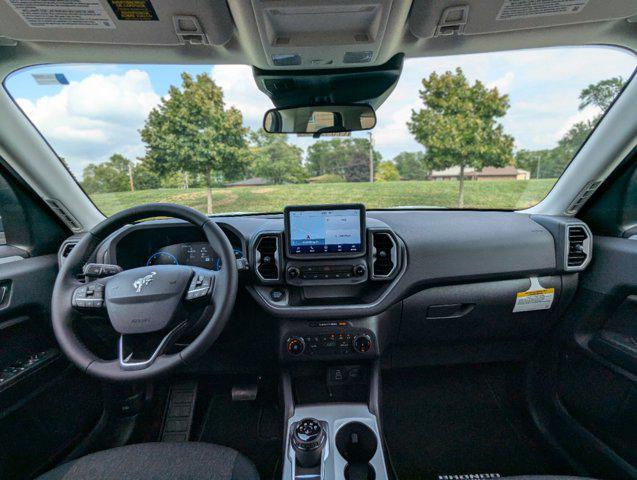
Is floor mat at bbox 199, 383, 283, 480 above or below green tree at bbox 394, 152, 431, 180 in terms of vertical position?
below

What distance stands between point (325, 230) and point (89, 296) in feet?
3.86

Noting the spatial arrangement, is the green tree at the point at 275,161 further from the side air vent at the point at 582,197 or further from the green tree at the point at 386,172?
the side air vent at the point at 582,197

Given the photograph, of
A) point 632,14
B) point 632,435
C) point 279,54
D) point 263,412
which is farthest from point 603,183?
point 263,412

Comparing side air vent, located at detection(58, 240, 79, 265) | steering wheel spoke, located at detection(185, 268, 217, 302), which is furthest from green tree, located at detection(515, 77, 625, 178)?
side air vent, located at detection(58, 240, 79, 265)

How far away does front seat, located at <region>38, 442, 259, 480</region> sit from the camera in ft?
4.29

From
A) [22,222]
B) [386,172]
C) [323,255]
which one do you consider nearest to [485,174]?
[386,172]

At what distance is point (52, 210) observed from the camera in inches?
88.0

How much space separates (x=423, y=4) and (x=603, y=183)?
5.49ft

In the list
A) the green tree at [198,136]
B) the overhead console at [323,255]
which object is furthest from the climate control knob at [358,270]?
the green tree at [198,136]

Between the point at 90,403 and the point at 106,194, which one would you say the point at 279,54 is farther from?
the point at 90,403

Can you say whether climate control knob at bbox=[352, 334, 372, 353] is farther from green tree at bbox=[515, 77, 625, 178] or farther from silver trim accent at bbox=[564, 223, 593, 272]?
green tree at bbox=[515, 77, 625, 178]

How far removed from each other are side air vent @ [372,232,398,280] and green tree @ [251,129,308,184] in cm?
74

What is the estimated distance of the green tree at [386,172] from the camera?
8.32ft

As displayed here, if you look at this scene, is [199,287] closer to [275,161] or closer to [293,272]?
[293,272]
